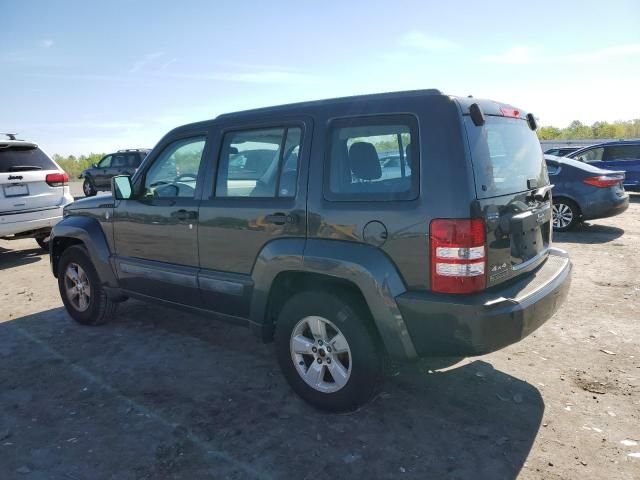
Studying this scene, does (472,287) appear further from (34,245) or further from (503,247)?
(34,245)

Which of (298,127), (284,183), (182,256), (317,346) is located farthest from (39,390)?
(298,127)

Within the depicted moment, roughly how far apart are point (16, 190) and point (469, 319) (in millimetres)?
7426

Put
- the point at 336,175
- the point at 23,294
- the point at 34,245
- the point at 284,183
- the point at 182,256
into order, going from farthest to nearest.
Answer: the point at 34,245
the point at 23,294
the point at 182,256
the point at 284,183
the point at 336,175

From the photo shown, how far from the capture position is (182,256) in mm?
3873

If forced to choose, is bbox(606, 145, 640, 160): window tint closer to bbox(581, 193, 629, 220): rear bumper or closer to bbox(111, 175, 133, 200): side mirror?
bbox(581, 193, 629, 220): rear bumper

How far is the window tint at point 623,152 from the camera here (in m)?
12.3

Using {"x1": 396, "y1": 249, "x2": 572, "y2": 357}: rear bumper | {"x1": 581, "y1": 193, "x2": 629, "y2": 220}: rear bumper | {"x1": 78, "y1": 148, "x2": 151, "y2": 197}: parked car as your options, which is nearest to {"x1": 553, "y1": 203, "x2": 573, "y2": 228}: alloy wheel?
{"x1": 581, "y1": 193, "x2": 629, "y2": 220}: rear bumper

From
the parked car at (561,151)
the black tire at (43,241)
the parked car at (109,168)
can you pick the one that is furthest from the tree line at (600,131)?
the black tire at (43,241)

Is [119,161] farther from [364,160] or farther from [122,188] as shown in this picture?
[364,160]

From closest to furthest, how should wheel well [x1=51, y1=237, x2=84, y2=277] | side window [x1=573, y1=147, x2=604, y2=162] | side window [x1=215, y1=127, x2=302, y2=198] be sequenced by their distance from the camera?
side window [x1=215, y1=127, x2=302, y2=198], wheel well [x1=51, y1=237, x2=84, y2=277], side window [x1=573, y1=147, x2=604, y2=162]

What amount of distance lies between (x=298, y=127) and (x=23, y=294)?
4.95m

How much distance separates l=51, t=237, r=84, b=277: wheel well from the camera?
4934 millimetres

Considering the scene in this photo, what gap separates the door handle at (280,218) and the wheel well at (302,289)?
1.14 feet

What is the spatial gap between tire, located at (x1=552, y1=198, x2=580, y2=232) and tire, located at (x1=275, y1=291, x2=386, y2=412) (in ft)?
23.8
